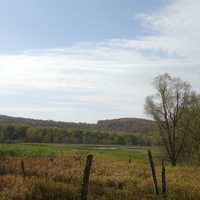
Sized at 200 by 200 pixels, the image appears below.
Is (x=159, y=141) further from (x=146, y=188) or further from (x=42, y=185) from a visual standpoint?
(x=42, y=185)

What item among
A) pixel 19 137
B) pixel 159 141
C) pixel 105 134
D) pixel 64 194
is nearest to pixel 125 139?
pixel 105 134

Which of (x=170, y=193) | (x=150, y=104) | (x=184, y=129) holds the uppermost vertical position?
(x=150, y=104)

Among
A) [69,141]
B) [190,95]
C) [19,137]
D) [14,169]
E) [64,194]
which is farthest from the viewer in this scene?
[69,141]

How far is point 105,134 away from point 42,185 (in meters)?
119

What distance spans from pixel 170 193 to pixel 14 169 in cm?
1022

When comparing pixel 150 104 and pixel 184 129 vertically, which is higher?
pixel 150 104

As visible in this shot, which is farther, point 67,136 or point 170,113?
point 67,136

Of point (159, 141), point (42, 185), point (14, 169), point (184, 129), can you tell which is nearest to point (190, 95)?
point (184, 129)

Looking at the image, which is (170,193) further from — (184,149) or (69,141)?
(69,141)

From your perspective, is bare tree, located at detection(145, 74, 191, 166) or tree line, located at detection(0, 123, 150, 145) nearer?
bare tree, located at detection(145, 74, 191, 166)

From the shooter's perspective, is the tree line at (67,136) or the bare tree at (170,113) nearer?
the bare tree at (170,113)

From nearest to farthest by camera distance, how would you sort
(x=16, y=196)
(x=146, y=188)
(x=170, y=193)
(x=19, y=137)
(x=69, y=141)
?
(x=16, y=196) → (x=170, y=193) → (x=146, y=188) → (x=19, y=137) → (x=69, y=141)

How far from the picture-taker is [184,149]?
5069cm

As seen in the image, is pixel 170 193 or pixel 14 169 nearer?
pixel 170 193
